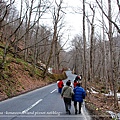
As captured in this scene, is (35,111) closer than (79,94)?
No

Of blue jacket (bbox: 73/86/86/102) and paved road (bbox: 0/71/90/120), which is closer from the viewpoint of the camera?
paved road (bbox: 0/71/90/120)

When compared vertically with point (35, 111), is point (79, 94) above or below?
above

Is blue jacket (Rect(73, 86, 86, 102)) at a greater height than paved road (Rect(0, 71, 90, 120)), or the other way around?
blue jacket (Rect(73, 86, 86, 102))

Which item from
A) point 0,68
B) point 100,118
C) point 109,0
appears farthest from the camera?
point 0,68

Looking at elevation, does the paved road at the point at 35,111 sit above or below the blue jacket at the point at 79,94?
below

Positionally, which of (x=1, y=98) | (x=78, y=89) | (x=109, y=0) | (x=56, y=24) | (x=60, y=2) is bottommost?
(x=1, y=98)

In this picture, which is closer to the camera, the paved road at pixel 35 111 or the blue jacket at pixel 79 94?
the paved road at pixel 35 111

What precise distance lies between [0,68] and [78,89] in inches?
471

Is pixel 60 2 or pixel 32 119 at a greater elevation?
pixel 60 2

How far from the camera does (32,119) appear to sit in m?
8.70

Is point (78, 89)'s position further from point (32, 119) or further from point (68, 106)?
point (32, 119)

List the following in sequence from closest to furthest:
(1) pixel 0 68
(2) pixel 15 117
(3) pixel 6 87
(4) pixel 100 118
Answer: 1. (4) pixel 100 118
2. (2) pixel 15 117
3. (3) pixel 6 87
4. (1) pixel 0 68

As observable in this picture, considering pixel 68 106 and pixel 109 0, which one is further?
pixel 109 0

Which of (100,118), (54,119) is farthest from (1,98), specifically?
(100,118)
